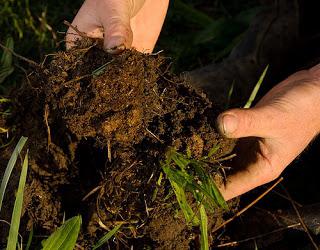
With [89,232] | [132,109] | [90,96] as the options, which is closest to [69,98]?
[90,96]

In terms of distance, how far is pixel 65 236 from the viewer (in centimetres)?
127

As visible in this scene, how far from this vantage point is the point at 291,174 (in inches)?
74.1

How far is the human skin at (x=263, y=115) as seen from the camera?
4.53 feet

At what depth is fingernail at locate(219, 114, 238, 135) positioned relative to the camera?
1.29m

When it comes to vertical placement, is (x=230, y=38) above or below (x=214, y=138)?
below

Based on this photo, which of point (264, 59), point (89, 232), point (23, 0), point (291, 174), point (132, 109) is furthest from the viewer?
point (23, 0)

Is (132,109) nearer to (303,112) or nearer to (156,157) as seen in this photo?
(156,157)

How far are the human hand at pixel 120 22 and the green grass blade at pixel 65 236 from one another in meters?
0.46

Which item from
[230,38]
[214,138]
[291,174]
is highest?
[214,138]

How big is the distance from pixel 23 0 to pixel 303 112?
6.34ft

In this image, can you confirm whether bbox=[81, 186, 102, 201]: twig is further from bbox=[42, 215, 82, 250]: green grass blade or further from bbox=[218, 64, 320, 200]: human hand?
bbox=[218, 64, 320, 200]: human hand

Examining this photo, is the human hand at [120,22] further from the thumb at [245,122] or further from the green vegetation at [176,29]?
the green vegetation at [176,29]

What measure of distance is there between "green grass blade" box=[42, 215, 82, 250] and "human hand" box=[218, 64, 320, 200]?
436mm

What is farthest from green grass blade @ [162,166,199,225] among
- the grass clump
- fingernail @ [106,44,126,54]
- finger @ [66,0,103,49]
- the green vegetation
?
the green vegetation
